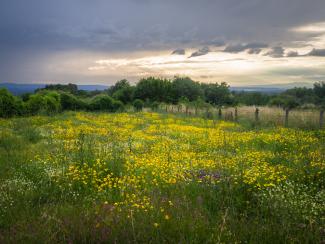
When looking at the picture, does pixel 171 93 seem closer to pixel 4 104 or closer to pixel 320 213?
pixel 4 104

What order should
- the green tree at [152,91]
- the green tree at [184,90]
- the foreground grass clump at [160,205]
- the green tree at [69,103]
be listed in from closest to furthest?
the foreground grass clump at [160,205] < the green tree at [69,103] < the green tree at [152,91] < the green tree at [184,90]

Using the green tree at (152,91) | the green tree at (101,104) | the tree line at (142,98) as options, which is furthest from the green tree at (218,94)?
the green tree at (101,104)

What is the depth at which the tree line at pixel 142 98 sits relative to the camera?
26578 millimetres

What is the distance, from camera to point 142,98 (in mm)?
65000

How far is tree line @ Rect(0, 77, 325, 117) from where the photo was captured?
26578 millimetres

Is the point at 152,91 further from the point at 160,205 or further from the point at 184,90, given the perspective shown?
the point at 160,205

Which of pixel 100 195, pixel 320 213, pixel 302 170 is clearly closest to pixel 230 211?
pixel 320 213

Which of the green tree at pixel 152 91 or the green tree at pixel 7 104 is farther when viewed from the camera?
the green tree at pixel 152 91

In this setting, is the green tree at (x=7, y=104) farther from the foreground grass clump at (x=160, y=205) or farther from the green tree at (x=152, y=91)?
the green tree at (x=152, y=91)

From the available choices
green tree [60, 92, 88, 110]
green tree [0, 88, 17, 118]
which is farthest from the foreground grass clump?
green tree [60, 92, 88, 110]

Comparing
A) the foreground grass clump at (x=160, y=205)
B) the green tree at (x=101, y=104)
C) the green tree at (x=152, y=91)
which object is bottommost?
the foreground grass clump at (x=160, y=205)

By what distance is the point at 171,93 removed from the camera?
225 ft

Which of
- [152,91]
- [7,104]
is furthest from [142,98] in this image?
[7,104]

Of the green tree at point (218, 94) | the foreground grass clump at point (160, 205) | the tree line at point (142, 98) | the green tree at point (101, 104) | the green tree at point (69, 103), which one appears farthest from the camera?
the green tree at point (218, 94)
